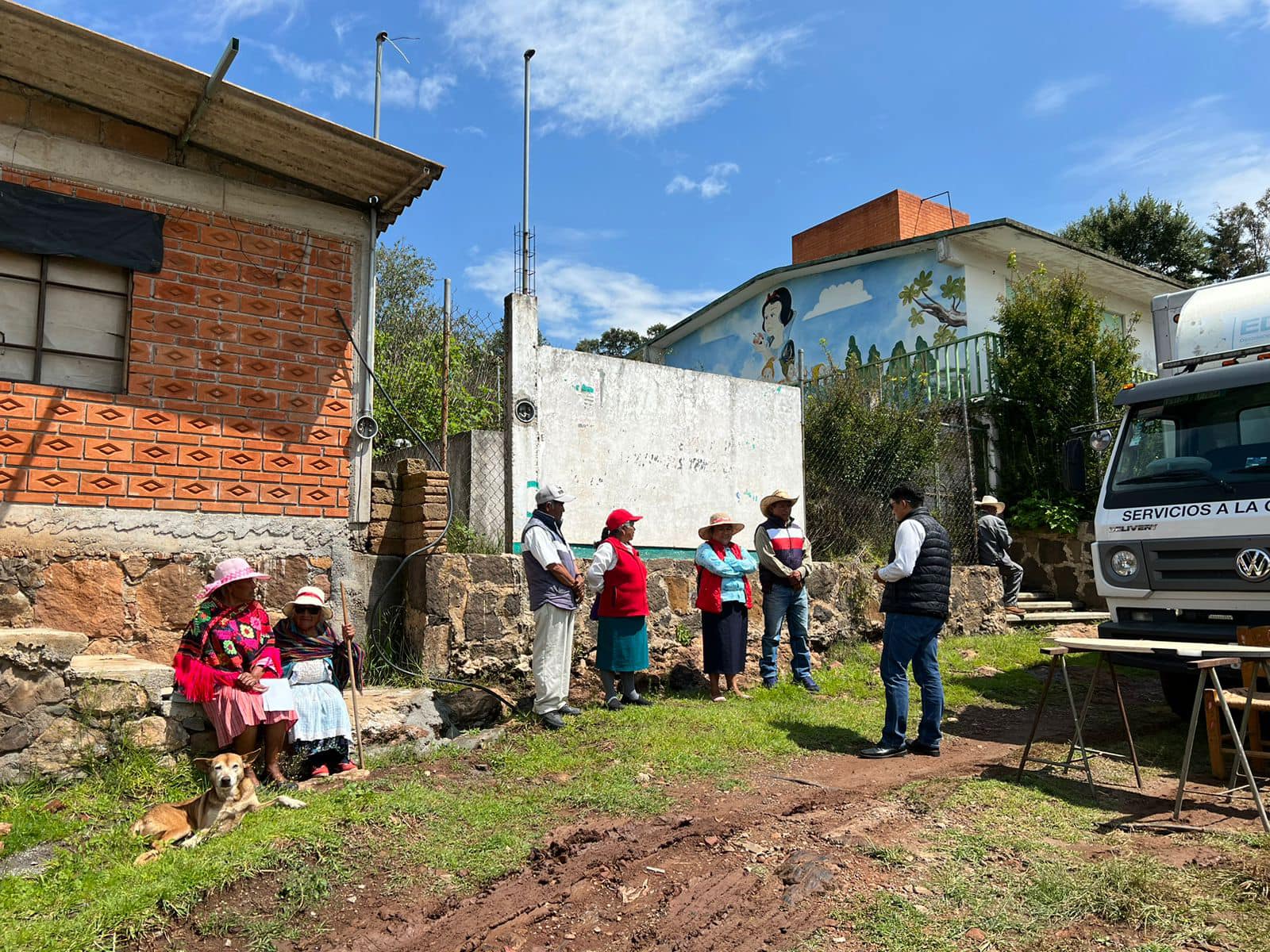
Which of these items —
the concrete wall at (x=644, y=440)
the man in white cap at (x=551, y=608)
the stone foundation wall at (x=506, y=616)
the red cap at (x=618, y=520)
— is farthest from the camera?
the concrete wall at (x=644, y=440)

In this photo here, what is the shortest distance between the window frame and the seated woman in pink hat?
1.79m

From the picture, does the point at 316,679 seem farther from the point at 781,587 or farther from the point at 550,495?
the point at 781,587

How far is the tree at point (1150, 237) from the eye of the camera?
23.8 metres

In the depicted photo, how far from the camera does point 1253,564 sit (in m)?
6.03

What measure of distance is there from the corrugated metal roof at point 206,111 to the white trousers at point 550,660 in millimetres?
3486

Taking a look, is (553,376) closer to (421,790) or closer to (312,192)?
(312,192)

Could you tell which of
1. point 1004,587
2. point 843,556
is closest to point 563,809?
point 843,556

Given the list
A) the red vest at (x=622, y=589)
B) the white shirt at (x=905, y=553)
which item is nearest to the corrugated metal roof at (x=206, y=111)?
the red vest at (x=622, y=589)

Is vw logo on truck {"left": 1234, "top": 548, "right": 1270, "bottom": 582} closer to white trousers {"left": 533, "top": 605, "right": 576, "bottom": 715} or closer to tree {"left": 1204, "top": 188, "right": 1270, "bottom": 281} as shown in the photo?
white trousers {"left": 533, "top": 605, "right": 576, "bottom": 715}

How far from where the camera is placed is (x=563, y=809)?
5074mm

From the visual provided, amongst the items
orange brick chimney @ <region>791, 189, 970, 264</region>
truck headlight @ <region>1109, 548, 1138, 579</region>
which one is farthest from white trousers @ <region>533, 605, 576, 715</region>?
orange brick chimney @ <region>791, 189, 970, 264</region>

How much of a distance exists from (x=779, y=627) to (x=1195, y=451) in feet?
11.8

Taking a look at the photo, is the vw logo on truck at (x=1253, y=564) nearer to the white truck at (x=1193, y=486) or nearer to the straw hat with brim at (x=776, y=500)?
the white truck at (x=1193, y=486)

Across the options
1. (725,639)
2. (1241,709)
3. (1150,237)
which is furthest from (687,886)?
(1150,237)
